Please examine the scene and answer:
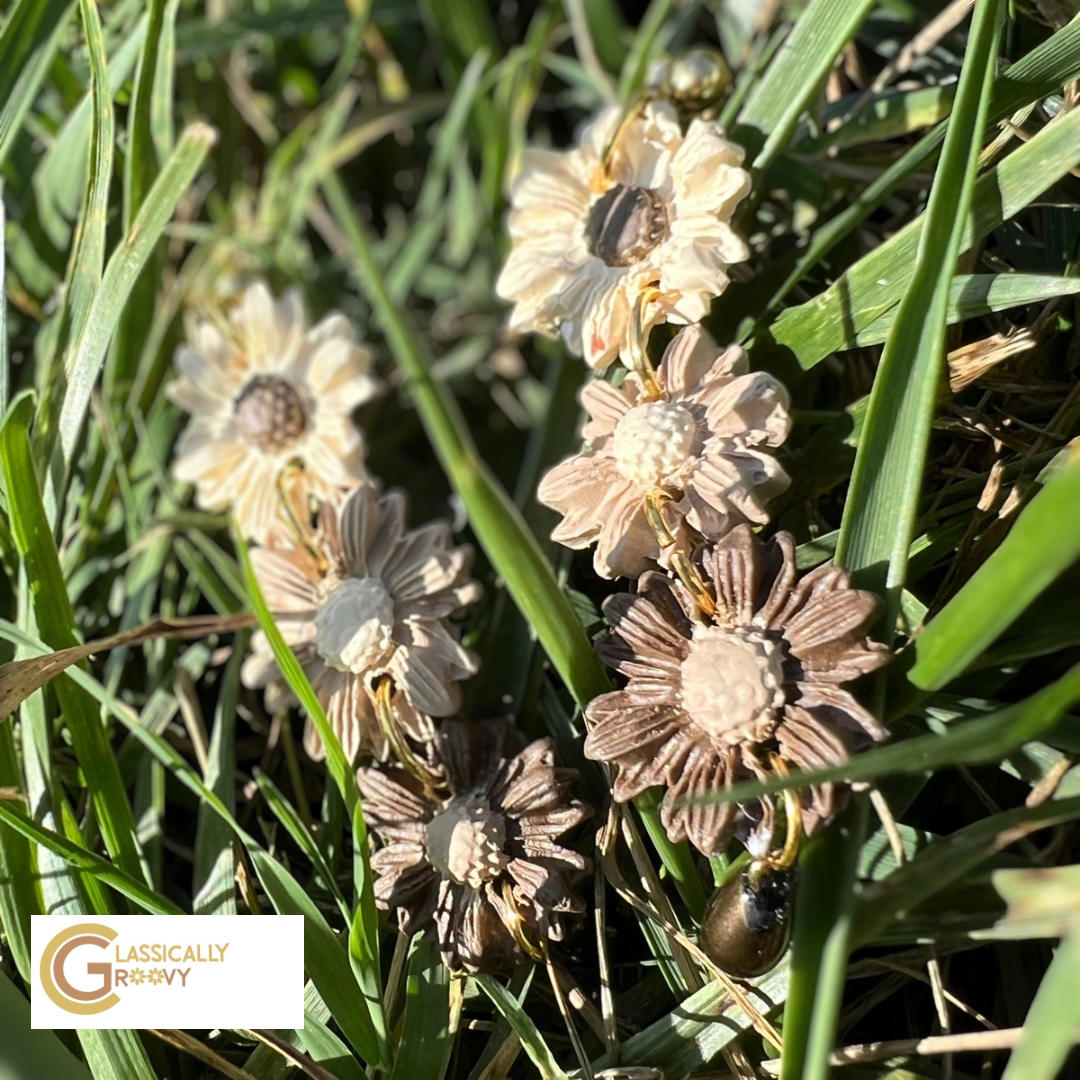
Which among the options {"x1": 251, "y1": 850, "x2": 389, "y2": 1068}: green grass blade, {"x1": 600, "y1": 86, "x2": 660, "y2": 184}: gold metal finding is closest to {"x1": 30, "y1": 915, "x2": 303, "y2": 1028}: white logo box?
{"x1": 251, "y1": 850, "x2": 389, "y2": 1068}: green grass blade

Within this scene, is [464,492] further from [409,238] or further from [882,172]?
[409,238]

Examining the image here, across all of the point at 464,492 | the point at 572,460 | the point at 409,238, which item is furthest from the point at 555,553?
the point at 409,238

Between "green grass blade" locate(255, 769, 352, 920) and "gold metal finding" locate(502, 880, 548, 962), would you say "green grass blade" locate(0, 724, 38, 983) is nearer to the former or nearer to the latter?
"green grass blade" locate(255, 769, 352, 920)

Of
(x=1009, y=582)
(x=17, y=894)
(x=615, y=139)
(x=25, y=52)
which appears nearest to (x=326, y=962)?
(x=17, y=894)

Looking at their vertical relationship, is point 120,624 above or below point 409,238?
below

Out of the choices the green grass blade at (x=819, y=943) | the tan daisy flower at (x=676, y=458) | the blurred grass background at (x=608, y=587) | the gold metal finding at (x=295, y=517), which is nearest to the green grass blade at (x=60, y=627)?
the blurred grass background at (x=608, y=587)

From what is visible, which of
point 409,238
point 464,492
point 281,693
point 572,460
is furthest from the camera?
point 409,238
